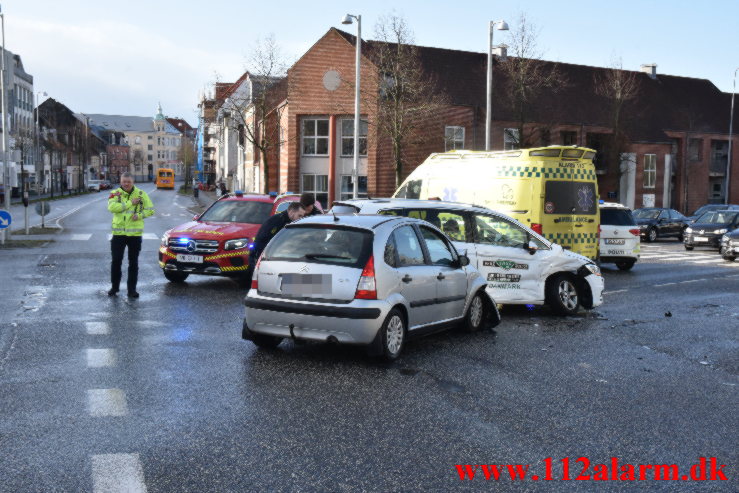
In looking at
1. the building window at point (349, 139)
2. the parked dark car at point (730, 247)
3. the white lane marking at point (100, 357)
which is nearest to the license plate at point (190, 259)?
the white lane marking at point (100, 357)

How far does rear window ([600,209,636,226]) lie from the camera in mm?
19266

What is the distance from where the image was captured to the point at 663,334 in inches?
403

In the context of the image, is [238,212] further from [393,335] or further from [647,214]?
[647,214]

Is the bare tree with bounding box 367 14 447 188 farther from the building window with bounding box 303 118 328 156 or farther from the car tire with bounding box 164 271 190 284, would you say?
the car tire with bounding box 164 271 190 284

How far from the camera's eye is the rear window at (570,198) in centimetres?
1423

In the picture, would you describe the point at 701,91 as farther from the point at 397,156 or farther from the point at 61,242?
the point at 61,242

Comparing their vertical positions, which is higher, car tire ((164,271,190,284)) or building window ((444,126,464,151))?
building window ((444,126,464,151))

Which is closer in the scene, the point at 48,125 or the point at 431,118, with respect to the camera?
the point at 431,118

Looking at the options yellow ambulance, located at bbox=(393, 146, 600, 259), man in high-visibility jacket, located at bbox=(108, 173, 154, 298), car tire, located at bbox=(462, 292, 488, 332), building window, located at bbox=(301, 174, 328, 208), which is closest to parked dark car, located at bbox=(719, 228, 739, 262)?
yellow ambulance, located at bbox=(393, 146, 600, 259)

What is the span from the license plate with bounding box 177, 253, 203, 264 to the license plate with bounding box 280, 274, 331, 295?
600 cm

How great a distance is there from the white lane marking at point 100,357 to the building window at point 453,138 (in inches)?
1528

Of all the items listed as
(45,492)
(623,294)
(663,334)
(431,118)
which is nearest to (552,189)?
(623,294)

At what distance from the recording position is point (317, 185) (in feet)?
156

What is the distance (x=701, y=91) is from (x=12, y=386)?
6738 cm
